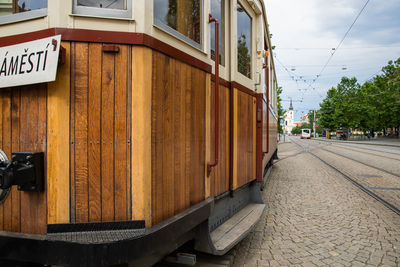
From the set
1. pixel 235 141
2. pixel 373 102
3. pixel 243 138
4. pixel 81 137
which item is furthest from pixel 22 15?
pixel 373 102

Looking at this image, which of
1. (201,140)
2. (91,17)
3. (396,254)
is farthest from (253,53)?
(396,254)

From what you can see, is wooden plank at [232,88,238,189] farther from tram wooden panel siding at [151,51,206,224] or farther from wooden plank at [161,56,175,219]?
wooden plank at [161,56,175,219]

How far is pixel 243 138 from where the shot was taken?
11.6 feet

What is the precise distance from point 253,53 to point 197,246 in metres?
3.06

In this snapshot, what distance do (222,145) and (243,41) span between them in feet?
5.46

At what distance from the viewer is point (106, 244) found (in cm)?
149

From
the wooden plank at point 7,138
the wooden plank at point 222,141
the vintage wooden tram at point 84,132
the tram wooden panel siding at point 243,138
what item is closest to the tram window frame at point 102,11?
the vintage wooden tram at point 84,132

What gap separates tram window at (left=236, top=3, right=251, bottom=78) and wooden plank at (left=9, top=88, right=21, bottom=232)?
2.57 m

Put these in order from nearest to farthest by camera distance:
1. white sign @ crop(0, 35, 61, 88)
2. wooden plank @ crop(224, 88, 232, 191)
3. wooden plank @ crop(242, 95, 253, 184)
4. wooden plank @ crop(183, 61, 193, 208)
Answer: white sign @ crop(0, 35, 61, 88) < wooden plank @ crop(183, 61, 193, 208) < wooden plank @ crop(224, 88, 232, 191) < wooden plank @ crop(242, 95, 253, 184)

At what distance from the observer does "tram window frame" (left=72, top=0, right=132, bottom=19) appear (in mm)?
1681

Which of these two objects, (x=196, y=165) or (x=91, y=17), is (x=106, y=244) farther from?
(x=91, y=17)

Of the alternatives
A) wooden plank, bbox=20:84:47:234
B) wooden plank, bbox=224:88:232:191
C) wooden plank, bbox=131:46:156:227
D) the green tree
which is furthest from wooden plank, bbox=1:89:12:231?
the green tree

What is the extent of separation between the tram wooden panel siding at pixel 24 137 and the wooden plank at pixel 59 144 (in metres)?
0.05

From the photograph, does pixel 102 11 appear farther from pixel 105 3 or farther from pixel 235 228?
pixel 235 228
